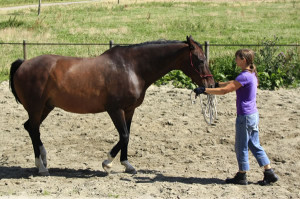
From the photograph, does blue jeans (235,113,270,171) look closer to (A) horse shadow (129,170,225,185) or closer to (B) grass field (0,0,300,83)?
(A) horse shadow (129,170,225,185)

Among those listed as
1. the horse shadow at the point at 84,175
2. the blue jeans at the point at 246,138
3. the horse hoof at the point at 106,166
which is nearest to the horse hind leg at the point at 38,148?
the horse shadow at the point at 84,175

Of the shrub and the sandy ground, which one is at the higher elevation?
the shrub

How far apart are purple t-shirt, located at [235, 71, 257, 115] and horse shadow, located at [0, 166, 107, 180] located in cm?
208

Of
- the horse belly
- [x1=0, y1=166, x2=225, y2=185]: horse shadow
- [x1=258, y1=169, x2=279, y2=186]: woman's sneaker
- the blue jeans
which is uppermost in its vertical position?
the horse belly

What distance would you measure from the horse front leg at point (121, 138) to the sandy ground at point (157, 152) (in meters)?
0.13

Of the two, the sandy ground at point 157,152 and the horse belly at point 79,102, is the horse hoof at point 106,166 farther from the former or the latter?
the horse belly at point 79,102

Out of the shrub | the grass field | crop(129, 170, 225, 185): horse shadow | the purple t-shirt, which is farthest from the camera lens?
the grass field

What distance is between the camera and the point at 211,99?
20.6ft

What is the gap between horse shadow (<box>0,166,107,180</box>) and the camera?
6289mm

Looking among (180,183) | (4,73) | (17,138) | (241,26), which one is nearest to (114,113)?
(180,183)

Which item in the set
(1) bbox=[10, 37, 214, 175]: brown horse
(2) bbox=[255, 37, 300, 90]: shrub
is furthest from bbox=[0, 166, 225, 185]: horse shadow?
(2) bbox=[255, 37, 300, 90]: shrub

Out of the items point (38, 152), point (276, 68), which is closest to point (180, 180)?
point (38, 152)

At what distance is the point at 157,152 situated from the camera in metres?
7.24

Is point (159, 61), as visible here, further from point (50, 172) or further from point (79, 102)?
point (50, 172)
